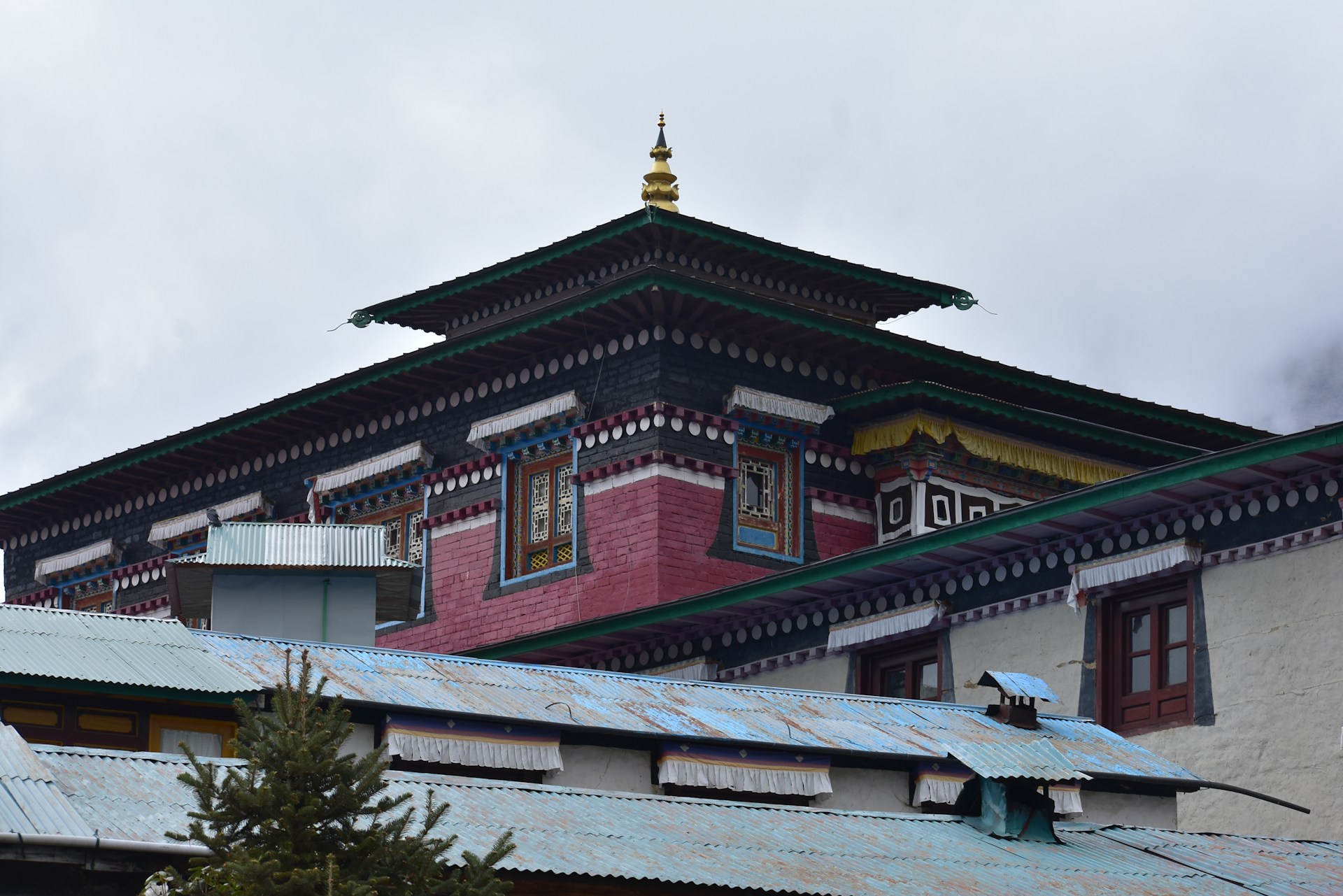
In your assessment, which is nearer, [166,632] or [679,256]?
[166,632]

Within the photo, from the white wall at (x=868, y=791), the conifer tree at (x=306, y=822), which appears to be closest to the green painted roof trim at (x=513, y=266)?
the white wall at (x=868, y=791)

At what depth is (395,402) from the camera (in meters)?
Result: 32.1

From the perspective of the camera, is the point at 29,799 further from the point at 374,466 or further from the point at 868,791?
the point at 374,466

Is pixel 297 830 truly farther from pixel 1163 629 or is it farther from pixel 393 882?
pixel 1163 629

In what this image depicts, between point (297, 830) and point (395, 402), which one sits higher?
point (395, 402)

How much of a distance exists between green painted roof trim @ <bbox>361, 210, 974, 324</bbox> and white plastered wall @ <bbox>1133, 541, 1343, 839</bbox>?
427 inches

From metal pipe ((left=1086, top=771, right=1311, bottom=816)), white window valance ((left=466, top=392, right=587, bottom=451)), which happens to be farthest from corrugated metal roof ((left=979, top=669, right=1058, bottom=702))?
white window valance ((left=466, top=392, right=587, bottom=451))

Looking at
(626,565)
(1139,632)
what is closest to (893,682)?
(1139,632)

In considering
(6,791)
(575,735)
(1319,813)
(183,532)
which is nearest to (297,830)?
(6,791)

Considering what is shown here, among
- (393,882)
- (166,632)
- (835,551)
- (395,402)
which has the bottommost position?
(393,882)

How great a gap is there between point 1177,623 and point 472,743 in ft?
25.8

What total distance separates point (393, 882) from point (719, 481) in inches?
737

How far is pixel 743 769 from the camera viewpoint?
56.3ft

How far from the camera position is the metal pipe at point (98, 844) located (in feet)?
36.1
